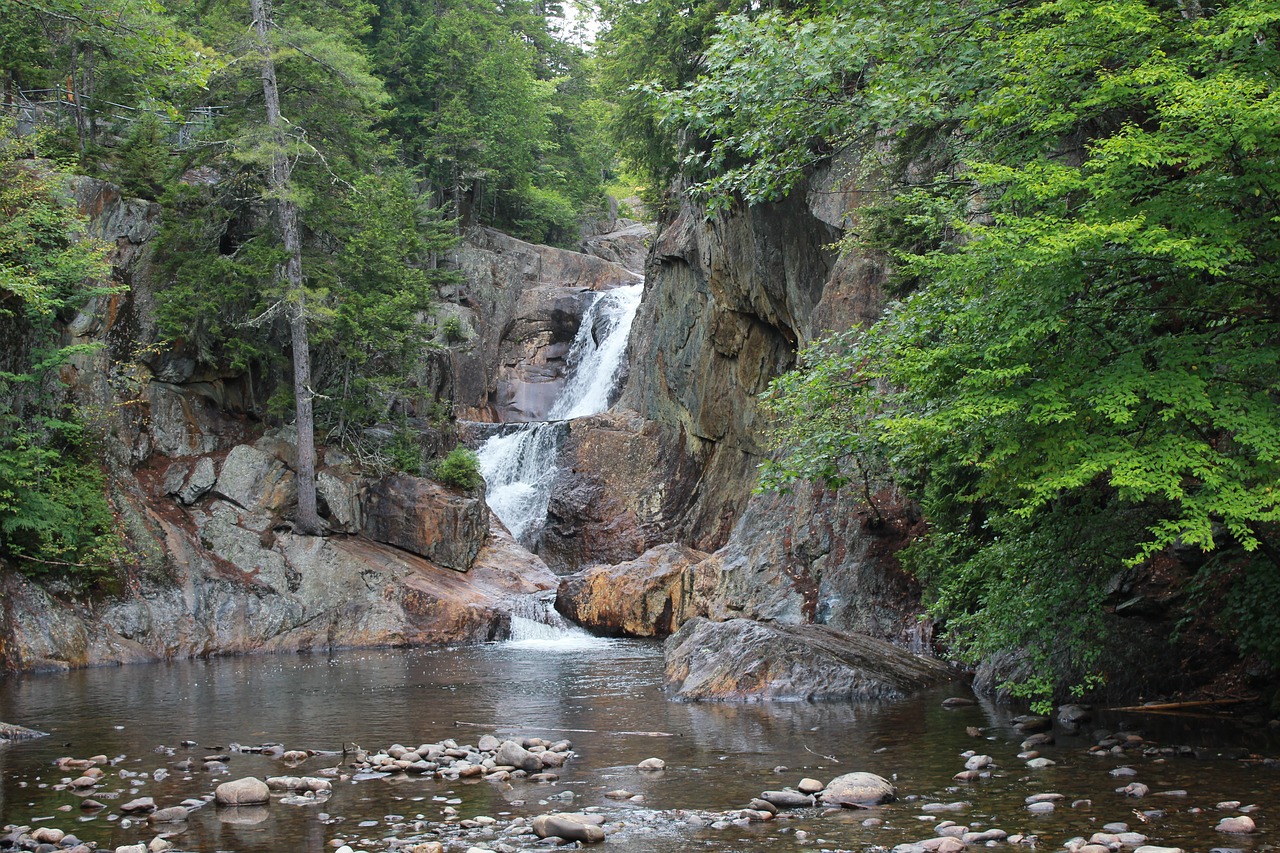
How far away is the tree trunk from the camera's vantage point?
21828 mm

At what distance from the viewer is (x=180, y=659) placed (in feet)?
60.3

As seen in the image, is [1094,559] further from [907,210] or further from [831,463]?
[907,210]

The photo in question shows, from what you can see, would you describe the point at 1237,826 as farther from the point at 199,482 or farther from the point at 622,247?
the point at 622,247

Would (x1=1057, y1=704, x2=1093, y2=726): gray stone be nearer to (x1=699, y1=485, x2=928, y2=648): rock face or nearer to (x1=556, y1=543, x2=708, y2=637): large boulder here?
(x1=699, y1=485, x2=928, y2=648): rock face

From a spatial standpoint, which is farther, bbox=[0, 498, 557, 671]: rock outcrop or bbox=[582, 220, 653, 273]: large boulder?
bbox=[582, 220, 653, 273]: large boulder

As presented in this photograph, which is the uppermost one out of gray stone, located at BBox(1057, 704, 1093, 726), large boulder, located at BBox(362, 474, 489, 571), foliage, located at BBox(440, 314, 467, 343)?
foliage, located at BBox(440, 314, 467, 343)

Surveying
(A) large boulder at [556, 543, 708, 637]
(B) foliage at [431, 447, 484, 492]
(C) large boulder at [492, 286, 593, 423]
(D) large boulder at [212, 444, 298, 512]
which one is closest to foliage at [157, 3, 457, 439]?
(D) large boulder at [212, 444, 298, 512]

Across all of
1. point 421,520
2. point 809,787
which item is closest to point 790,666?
point 809,787

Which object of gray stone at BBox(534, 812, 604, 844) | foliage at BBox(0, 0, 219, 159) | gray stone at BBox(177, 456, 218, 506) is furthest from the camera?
foliage at BBox(0, 0, 219, 159)

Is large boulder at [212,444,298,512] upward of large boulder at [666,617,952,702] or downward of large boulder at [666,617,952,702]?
upward

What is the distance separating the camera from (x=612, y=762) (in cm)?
853

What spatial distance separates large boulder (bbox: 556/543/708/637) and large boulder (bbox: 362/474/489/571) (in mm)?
3413

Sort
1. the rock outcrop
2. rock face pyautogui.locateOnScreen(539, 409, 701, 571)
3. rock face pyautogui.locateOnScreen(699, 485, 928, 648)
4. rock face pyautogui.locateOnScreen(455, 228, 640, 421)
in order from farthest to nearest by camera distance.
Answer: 1. rock face pyautogui.locateOnScreen(455, 228, 640, 421)
2. rock face pyautogui.locateOnScreen(539, 409, 701, 571)
3. the rock outcrop
4. rock face pyautogui.locateOnScreen(699, 485, 928, 648)

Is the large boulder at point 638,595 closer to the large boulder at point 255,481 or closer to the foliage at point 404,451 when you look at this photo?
the foliage at point 404,451
